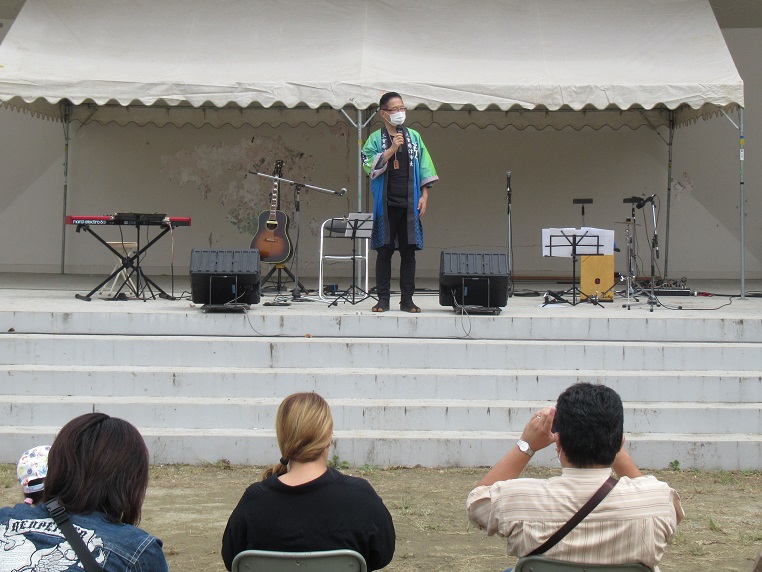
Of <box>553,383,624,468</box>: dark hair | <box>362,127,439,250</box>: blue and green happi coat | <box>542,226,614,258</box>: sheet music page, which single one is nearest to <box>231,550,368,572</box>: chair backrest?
<box>553,383,624,468</box>: dark hair

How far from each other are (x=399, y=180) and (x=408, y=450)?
2417mm

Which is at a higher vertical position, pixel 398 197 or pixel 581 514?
pixel 398 197

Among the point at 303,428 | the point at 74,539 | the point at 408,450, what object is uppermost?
the point at 303,428

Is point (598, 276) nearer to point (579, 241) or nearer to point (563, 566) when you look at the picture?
point (579, 241)

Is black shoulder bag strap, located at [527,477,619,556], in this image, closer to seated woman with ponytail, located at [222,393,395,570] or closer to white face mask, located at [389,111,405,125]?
seated woman with ponytail, located at [222,393,395,570]

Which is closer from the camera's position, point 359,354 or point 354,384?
point 354,384

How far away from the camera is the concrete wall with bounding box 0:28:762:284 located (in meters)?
11.9

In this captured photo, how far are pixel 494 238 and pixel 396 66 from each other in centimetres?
348

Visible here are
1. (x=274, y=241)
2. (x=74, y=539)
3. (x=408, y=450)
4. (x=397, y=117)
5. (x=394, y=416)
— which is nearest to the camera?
(x=74, y=539)

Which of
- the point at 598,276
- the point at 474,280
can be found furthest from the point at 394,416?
the point at 598,276

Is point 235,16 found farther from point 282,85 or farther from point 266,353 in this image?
point 266,353

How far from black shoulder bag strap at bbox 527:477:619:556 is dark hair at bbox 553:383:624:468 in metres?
0.07

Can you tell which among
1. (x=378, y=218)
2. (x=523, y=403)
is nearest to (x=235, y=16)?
(x=378, y=218)

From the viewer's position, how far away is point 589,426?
2.53m
